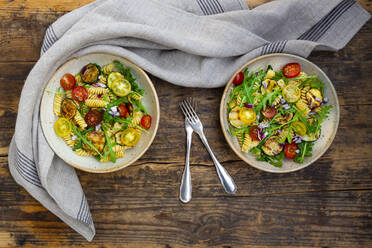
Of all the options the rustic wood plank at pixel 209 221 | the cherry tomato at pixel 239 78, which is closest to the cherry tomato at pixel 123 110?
the rustic wood plank at pixel 209 221

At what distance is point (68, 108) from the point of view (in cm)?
186

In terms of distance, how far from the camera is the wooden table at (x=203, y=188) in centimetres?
203

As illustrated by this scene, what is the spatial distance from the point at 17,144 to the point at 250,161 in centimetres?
150

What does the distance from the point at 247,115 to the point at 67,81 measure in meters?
1.17

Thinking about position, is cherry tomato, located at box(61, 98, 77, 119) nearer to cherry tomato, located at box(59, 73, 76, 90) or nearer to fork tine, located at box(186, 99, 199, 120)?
cherry tomato, located at box(59, 73, 76, 90)

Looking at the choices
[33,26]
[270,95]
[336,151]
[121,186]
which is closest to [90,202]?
[121,186]

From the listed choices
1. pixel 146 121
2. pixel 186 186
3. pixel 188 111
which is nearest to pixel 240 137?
pixel 188 111

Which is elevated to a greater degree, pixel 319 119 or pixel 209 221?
pixel 319 119

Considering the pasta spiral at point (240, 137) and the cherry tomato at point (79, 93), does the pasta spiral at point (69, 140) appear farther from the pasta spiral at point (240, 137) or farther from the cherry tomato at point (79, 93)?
the pasta spiral at point (240, 137)

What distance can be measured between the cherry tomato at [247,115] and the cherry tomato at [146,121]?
60 centimetres

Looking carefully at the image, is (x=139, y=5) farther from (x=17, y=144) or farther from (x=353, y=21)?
(x=353, y=21)

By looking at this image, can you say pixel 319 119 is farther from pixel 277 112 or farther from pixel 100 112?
pixel 100 112

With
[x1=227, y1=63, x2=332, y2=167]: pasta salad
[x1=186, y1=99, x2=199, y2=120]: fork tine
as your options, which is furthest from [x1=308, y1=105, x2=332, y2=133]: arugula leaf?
[x1=186, y1=99, x2=199, y2=120]: fork tine

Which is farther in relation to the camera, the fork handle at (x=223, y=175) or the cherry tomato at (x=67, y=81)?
the fork handle at (x=223, y=175)
